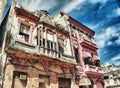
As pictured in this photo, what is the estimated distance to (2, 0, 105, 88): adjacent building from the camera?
10836 mm

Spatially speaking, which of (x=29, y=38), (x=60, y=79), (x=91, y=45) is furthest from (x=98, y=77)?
(x=29, y=38)

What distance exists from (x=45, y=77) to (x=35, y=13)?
691cm

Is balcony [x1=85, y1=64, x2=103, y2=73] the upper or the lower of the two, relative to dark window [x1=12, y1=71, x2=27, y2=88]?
upper

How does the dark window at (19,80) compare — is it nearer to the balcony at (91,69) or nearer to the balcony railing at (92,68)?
the balcony at (91,69)

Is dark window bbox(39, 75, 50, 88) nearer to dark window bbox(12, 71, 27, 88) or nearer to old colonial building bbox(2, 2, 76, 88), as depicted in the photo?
old colonial building bbox(2, 2, 76, 88)

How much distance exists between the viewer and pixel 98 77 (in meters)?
18.5

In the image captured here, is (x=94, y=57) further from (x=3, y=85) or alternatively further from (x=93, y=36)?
(x=3, y=85)

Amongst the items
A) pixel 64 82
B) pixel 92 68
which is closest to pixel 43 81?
pixel 64 82

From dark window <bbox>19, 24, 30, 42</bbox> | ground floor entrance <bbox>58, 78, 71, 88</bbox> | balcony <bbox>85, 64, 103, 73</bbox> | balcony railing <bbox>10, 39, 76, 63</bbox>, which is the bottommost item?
ground floor entrance <bbox>58, 78, 71, 88</bbox>

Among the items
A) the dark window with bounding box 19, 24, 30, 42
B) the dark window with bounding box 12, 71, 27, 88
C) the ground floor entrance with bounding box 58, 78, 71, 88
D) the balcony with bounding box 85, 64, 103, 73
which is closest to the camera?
the dark window with bounding box 12, 71, 27, 88

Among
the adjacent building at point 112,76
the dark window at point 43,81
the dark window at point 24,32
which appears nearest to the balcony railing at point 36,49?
the dark window at point 24,32

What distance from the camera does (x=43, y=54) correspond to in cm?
1234

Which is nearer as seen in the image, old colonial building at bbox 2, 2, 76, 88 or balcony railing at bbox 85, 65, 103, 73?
old colonial building at bbox 2, 2, 76, 88

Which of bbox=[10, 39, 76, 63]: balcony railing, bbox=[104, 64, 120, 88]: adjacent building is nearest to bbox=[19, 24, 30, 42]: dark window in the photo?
bbox=[10, 39, 76, 63]: balcony railing
